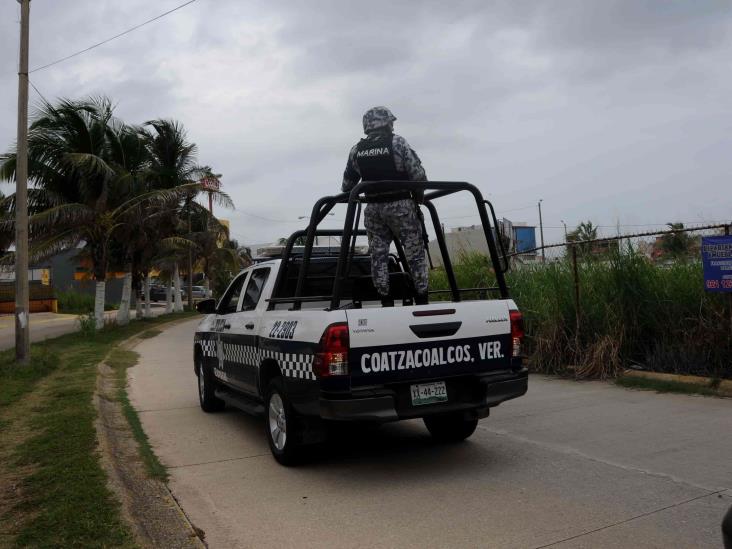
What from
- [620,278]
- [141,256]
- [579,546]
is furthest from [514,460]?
[141,256]

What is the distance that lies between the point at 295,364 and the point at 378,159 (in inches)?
76.4

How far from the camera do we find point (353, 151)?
6109mm

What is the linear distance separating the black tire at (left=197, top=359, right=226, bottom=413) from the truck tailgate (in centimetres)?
375

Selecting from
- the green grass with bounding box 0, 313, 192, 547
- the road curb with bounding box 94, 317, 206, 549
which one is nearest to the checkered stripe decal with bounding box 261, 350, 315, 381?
the road curb with bounding box 94, 317, 206, 549

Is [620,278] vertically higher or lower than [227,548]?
higher

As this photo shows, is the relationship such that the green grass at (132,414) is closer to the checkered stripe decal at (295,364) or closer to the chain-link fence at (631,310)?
the checkered stripe decal at (295,364)

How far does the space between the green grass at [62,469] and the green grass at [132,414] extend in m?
0.14

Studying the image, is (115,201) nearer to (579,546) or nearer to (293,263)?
(293,263)

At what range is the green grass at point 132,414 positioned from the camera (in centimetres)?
579

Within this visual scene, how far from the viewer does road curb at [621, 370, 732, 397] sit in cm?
794

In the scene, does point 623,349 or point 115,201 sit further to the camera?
point 115,201

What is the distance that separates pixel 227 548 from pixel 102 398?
625cm

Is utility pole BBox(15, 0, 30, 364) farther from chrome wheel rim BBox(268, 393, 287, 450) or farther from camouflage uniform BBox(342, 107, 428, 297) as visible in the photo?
camouflage uniform BBox(342, 107, 428, 297)

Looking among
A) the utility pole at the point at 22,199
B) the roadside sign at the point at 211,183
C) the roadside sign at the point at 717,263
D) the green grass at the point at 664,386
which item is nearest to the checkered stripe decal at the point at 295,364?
the green grass at the point at 664,386
